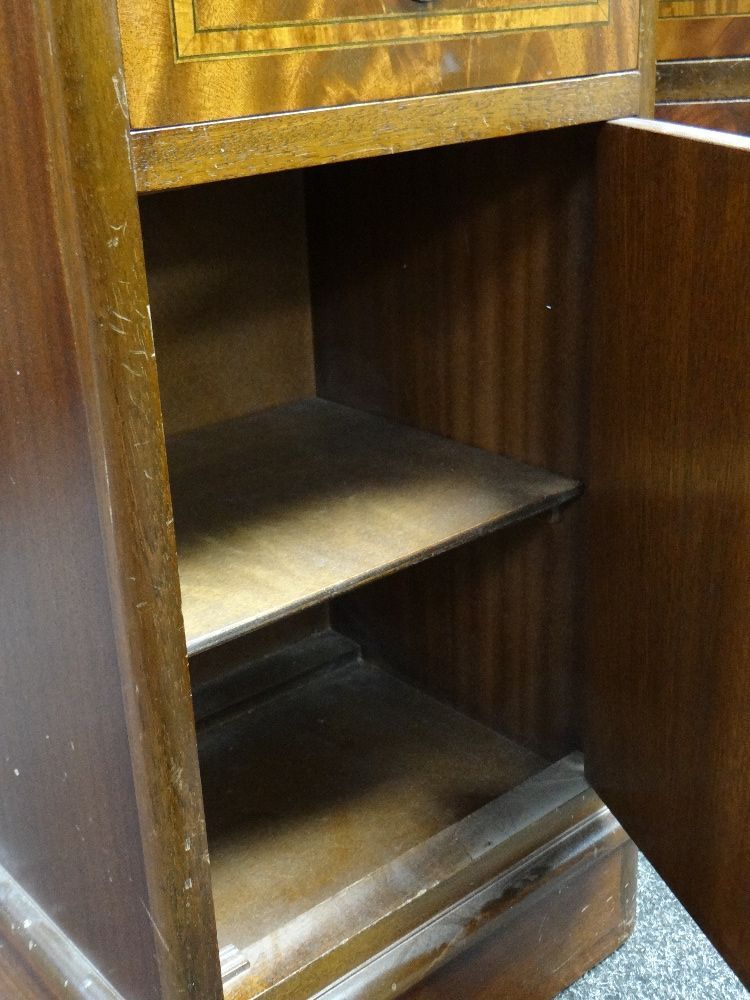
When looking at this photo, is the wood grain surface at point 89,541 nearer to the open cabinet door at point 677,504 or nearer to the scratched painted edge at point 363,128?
the scratched painted edge at point 363,128

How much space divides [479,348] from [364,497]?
0.53 feet

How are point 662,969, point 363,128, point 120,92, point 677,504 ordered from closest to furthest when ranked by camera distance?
1. point 120,92
2. point 363,128
3. point 677,504
4. point 662,969

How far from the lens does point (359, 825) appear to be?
0.92 metres

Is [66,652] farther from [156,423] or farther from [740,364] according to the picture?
[740,364]

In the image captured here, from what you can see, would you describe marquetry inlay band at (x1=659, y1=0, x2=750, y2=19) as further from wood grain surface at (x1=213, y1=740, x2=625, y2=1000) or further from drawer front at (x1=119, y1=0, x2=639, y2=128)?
wood grain surface at (x1=213, y1=740, x2=625, y2=1000)

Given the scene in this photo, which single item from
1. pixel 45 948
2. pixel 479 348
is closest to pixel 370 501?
pixel 479 348

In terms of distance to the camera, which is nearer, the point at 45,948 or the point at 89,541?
the point at 89,541

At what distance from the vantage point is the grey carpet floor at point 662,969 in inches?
36.5

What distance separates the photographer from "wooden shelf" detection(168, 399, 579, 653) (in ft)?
2.36

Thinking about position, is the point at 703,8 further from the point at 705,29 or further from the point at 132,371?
the point at 132,371

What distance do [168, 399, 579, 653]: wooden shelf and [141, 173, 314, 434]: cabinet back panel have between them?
0.13ft

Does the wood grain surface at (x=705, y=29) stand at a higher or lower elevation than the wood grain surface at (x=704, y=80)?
higher

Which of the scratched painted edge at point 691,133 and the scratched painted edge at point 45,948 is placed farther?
the scratched painted edge at point 45,948

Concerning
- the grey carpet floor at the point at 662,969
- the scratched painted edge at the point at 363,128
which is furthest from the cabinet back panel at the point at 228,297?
the grey carpet floor at the point at 662,969
